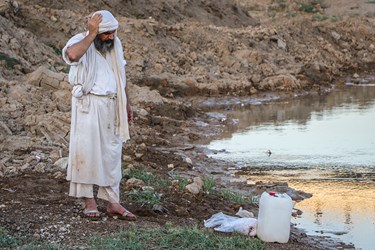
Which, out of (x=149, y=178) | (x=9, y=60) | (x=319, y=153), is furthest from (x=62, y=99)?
(x=319, y=153)

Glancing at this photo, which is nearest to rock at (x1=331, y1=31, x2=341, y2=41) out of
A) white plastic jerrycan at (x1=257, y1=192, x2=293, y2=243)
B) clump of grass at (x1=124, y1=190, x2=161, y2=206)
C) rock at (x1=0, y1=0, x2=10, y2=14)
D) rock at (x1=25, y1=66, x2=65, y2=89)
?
rock at (x1=0, y1=0, x2=10, y2=14)

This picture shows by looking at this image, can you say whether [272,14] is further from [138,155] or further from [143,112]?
[138,155]

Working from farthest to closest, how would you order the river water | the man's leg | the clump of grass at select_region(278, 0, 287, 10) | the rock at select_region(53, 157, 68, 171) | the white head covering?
the clump of grass at select_region(278, 0, 287, 10) → the rock at select_region(53, 157, 68, 171) → the river water → the man's leg → the white head covering

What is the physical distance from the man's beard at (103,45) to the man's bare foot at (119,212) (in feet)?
3.72

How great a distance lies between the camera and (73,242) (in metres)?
5.49

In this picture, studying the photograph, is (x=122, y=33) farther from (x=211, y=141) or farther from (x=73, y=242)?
(x=73, y=242)

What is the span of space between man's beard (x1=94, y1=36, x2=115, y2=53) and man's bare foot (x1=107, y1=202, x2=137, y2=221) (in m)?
1.13

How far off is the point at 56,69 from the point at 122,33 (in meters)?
4.12

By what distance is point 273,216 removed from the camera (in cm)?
589

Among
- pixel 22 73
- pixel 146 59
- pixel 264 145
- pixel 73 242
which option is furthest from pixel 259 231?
pixel 146 59

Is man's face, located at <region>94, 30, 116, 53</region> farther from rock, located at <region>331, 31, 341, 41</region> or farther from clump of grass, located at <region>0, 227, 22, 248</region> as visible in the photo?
rock, located at <region>331, 31, 341, 41</region>

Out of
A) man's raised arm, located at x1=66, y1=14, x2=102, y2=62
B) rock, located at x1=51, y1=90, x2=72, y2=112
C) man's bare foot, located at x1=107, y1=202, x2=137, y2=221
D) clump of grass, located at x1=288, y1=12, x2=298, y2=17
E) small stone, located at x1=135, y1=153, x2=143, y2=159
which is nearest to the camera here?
man's raised arm, located at x1=66, y1=14, x2=102, y2=62

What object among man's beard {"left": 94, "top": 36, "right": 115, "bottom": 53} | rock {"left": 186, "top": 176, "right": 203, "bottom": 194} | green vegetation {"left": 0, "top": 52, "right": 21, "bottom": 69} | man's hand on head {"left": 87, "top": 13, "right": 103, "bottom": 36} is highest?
man's hand on head {"left": 87, "top": 13, "right": 103, "bottom": 36}

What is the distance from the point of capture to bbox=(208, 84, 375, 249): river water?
298 inches
